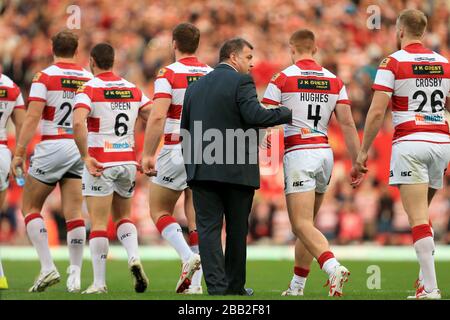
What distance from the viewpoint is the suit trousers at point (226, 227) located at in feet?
32.8

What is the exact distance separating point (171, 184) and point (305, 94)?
1.84 metres

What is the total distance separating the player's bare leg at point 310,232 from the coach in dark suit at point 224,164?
555 millimetres

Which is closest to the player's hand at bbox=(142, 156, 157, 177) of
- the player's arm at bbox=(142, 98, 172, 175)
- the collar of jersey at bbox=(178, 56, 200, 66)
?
the player's arm at bbox=(142, 98, 172, 175)

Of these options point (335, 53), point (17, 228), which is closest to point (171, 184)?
point (17, 228)

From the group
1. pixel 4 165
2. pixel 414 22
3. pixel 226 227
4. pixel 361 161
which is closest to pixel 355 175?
pixel 361 161

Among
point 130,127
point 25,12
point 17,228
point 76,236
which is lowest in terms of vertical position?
point 17,228

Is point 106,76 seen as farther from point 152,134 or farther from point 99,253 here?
point 99,253

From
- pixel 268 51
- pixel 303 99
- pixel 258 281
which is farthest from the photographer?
pixel 268 51

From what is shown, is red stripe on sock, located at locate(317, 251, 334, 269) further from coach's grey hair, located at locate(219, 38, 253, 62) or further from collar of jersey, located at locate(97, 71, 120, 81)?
collar of jersey, located at locate(97, 71, 120, 81)

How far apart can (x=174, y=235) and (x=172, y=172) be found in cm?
68

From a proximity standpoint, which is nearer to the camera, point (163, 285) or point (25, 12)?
point (163, 285)

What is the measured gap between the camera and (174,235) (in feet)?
36.8

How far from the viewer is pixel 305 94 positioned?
10.6m
